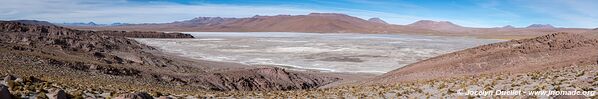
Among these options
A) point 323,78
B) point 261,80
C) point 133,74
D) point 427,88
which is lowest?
point 323,78

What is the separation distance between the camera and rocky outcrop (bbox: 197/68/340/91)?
23359 millimetres

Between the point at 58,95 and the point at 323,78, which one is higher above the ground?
the point at 58,95

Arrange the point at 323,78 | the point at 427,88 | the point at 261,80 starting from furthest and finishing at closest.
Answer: the point at 323,78
the point at 261,80
the point at 427,88

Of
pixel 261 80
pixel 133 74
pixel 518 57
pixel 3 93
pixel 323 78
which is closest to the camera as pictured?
pixel 3 93

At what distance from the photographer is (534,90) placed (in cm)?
1105

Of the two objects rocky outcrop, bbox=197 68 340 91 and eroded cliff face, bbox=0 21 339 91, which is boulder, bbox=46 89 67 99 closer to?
eroded cliff face, bbox=0 21 339 91

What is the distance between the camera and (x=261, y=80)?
25109 millimetres

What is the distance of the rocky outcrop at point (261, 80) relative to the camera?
920 inches

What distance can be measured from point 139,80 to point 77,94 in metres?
9.33

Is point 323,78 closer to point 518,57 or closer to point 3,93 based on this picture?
point 518,57

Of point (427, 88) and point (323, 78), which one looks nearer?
point (427, 88)

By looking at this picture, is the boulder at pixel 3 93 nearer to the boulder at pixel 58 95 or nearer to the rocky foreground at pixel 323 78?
the rocky foreground at pixel 323 78

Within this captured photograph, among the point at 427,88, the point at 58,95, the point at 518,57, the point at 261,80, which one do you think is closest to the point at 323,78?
the point at 261,80

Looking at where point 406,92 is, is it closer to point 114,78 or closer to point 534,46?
point 114,78
